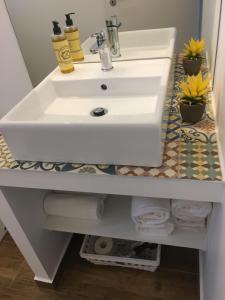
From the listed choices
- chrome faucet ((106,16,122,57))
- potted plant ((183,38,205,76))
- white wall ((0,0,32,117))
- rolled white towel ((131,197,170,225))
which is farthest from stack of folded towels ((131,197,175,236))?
white wall ((0,0,32,117))

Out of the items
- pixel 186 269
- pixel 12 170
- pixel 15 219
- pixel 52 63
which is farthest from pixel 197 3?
pixel 186 269

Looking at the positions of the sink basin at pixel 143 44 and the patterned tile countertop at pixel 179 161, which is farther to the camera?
the sink basin at pixel 143 44

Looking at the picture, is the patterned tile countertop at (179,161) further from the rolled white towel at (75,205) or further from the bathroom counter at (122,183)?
the rolled white towel at (75,205)

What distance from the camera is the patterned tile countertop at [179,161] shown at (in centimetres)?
73

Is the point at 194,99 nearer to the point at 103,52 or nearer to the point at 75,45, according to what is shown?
the point at 103,52

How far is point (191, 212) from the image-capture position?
95 centimetres

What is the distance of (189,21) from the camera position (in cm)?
110

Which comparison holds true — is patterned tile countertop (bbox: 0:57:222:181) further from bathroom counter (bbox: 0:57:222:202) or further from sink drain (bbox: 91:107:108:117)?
sink drain (bbox: 91:107:108:117)

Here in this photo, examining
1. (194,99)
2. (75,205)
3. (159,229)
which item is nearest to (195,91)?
(194,99)

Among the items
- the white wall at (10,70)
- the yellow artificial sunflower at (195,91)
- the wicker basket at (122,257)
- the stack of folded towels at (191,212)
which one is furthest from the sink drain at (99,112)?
the wicker basket at (122,257)

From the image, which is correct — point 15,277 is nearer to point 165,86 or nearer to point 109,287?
point 109,287

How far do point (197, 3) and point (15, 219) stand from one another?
1.18 m

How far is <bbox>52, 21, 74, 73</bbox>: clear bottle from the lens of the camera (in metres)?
1.04

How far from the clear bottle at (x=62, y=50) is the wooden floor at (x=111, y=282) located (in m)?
1.07
